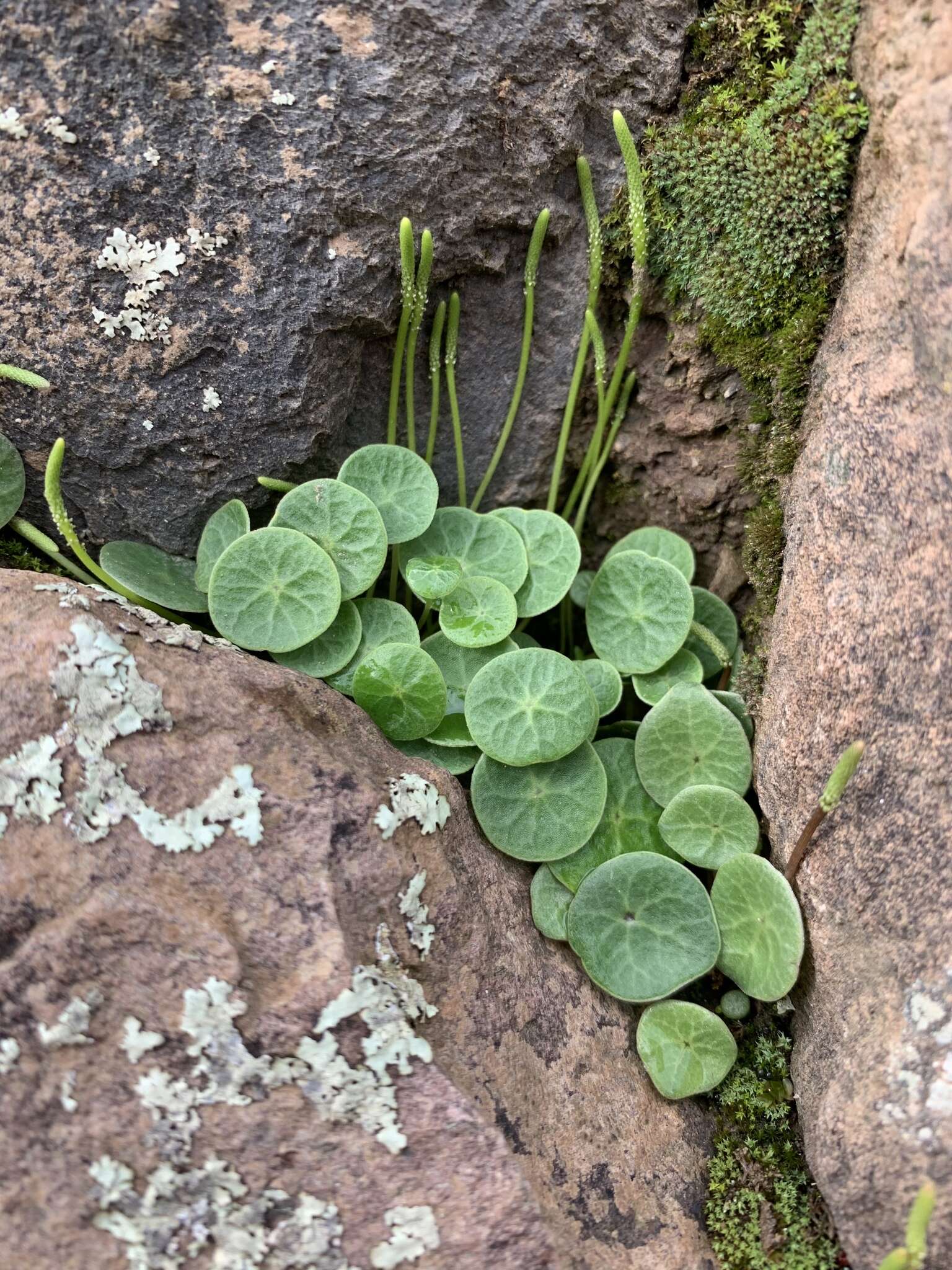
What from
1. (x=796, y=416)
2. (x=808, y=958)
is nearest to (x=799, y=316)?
(x=796, y=416)

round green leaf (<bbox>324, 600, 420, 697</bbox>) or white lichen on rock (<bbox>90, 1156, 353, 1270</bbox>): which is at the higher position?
round green leaf (<bbox>324, 600, 420, 697</bbox>)

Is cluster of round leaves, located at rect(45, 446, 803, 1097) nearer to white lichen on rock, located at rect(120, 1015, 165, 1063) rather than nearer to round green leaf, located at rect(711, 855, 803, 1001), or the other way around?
round green leaf, located at rect(711, 855, 803, 1001)

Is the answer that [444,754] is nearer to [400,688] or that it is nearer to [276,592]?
[400,688]

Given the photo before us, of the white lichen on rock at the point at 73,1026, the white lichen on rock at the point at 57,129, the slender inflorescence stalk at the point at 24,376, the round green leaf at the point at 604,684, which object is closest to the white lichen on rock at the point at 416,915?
the white lichen on rock at the point at 73,1026

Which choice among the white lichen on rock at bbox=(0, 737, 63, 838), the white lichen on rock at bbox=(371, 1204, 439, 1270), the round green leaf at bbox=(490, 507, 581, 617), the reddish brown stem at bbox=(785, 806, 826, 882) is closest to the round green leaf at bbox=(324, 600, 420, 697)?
the round green leaf at bbox=(490, 507, 581, 617)

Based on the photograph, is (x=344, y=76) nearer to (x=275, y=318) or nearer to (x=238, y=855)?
(x=275, y=318)

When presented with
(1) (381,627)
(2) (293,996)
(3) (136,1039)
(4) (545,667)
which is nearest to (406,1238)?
(2) (293,996)
